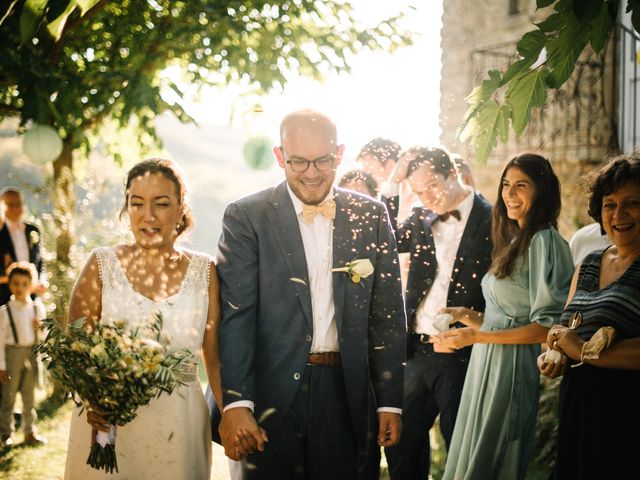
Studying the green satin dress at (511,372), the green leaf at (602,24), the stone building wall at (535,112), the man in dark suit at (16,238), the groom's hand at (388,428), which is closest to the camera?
the green leaf at (602,24)

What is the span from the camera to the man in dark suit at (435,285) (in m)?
5.01

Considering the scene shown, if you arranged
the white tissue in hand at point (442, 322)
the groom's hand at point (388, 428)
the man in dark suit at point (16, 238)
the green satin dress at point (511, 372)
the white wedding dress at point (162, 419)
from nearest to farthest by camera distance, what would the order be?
the white wedding dress at point (162, 419) < the groom's hand at point (388, 428) < the green satin dress at point (511, 372) < the white tissue in hand at point (442, 322) < the man in dark suit at point (16, 238)

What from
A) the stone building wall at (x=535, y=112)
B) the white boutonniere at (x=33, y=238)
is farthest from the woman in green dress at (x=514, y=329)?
the stone building wall at (x=535, y=112)

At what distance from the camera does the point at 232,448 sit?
3348mm

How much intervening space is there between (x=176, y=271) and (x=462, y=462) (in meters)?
2.12

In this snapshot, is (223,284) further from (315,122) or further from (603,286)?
(603,286)

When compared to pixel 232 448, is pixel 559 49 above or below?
above

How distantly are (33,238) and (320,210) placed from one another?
5346 millimetres

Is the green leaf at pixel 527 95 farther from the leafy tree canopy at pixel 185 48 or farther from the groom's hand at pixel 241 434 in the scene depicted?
the leafy tree canopy at pixel 185 48

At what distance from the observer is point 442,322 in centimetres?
468

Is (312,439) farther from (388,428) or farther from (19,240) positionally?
(19,240)

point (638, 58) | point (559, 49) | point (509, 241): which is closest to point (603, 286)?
point (509, 241)

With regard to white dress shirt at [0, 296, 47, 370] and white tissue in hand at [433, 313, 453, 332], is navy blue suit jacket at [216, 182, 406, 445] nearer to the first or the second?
white tissue in hand at [433, 313, 453, 332]

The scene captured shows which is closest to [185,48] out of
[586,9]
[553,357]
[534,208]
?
[534,208]
